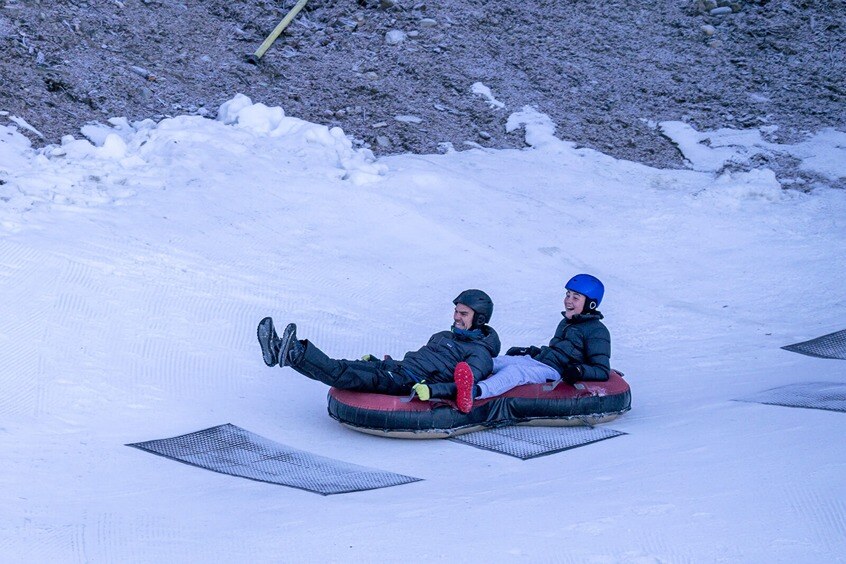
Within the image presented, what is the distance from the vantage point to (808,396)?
5730mm

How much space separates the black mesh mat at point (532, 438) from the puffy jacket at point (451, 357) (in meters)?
0.32

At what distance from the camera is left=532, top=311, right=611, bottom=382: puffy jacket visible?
5821 mm

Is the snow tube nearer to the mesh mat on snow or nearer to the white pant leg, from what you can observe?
the white pant leg

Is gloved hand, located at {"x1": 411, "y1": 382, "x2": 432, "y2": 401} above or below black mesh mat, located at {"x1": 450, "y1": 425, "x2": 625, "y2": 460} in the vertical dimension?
above

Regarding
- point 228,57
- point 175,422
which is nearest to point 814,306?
point 175,422

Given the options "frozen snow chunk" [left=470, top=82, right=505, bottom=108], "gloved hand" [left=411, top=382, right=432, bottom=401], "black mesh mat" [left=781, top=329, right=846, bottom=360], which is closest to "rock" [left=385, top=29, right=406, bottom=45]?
"frozen snow chunk" [left=470, top=82, right=505, bottom=108]

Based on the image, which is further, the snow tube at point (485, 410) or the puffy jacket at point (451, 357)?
the puffy jacket at point (451, 357)

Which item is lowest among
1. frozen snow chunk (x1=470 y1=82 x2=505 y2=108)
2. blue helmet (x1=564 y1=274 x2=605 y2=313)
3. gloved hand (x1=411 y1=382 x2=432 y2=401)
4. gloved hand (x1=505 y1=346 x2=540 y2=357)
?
gloved hand (x1=411 y1=382 x2=432 y2=401)

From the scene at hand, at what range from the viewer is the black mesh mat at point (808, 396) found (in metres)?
5.45

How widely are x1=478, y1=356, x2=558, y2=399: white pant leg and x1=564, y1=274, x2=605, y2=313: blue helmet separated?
470mm

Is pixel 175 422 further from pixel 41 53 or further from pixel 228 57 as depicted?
pixel 228 57

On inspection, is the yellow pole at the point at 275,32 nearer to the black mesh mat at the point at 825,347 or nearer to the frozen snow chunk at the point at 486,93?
the frozen snow chunk at the point at 486,93

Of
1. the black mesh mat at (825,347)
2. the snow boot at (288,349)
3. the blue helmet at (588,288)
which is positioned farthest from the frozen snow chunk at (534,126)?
the snow boot at (288,349)

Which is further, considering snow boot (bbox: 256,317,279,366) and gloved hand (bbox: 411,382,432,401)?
gloved hand (bbox: 411,382,432,401)
